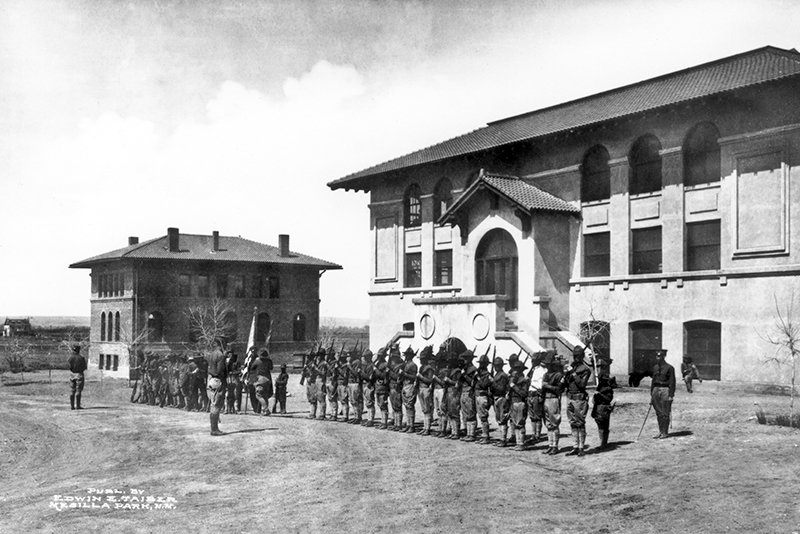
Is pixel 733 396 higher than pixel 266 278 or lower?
lower

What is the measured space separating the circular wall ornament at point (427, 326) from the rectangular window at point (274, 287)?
29.2 metres

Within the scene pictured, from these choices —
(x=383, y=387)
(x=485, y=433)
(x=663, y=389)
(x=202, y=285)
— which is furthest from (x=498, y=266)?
(x=202, y=285)

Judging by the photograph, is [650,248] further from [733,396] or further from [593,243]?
[733,396]

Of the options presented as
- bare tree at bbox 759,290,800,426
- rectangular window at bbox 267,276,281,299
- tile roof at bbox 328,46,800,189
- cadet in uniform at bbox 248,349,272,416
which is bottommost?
cadet in uniform at bbox 248,349,272,416

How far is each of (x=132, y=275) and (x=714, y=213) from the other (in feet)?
123

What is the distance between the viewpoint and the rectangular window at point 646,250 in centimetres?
2475

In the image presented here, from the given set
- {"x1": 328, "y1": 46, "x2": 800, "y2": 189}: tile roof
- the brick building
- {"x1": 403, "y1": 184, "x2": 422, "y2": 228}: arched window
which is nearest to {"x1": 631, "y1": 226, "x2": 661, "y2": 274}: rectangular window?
{"x1": 328, "y1": 46, "x2": 800, "y2": 189}: tile roof

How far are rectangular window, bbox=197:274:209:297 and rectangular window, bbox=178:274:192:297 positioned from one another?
1.92 ft

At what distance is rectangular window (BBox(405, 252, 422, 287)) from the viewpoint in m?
33.5

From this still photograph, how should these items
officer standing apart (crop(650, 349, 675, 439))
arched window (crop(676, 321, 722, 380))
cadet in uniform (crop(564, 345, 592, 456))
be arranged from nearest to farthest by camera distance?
1. cadet in uniform (crop(564, 345, 592, 456))
2. officer standing apart (crop(650, 349, 675, 439))
3. arched window (crop(676, 321, 722, 380))

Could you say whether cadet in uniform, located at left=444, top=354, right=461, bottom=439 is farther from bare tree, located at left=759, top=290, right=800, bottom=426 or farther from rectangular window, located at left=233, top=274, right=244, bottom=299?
rectangular window, located at left=233, top=274, right=244, bottom=299

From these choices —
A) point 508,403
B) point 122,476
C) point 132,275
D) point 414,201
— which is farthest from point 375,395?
point 132,275

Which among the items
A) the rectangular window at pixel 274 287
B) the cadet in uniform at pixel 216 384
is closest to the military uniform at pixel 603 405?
the cadet in uniform at pixel 216 384

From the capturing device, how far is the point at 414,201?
34062 mm
